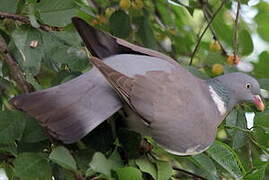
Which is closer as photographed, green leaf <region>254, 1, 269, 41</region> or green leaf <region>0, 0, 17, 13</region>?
green leaf <region>0, 0, 17, 13</region>

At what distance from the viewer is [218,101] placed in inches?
99.8

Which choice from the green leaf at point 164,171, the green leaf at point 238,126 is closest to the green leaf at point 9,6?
the green leaf at point 164,171

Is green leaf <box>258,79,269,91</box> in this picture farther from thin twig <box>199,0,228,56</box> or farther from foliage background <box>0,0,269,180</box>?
thin twig <box>199,0,228,56</box>

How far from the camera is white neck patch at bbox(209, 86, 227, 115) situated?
8.18 feet

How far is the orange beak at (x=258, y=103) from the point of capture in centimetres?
258

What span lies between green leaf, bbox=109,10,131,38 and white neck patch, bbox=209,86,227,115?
1.68 ft

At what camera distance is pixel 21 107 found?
1.98 metres

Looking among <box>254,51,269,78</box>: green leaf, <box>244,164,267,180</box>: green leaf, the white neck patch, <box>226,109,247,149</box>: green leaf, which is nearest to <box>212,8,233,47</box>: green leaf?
<box>254,51,269,78</box>: green leaf

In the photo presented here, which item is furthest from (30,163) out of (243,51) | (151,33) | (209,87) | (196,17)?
(196,17)

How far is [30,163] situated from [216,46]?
134 centimetres

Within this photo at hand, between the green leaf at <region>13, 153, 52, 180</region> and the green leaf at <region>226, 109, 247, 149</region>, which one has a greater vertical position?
the green leaf at <region>13, 153, 52, 180</region>

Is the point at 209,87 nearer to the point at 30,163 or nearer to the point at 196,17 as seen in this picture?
the point at 30,163

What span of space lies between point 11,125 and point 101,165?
366mm

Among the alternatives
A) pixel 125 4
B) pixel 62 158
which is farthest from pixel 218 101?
pixel 62 158
